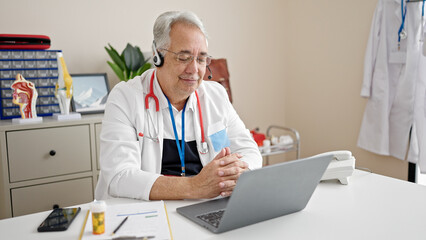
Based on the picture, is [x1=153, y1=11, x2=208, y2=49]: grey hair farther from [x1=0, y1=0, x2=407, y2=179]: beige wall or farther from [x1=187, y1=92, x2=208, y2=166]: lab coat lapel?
[x1=0, y1=0, x2=407, y2=179]: beige wall

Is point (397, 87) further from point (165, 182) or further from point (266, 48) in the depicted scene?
point (165, 182)

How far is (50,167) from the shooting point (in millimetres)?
2418

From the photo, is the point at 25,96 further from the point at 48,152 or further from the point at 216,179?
the point at 216,179

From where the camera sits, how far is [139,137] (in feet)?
5.71

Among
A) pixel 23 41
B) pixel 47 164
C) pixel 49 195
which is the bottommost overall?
pixel 49 195

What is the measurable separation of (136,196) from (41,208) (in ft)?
4.11

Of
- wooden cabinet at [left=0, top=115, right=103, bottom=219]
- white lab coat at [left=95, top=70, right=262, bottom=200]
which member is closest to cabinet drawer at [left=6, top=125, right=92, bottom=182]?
wooden cabinet at [left=0, top=115, right=103, bottom=219]

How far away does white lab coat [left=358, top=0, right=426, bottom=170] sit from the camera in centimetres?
291

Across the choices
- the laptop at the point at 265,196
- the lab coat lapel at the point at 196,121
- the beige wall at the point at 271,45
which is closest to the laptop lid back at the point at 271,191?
the laptop at the point at 265,196

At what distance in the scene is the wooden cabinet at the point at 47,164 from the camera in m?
2.29

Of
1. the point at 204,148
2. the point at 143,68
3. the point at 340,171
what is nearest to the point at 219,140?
the point at 204,148

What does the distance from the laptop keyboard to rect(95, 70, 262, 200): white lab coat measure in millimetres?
272

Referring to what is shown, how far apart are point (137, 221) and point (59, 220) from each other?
0.24 meters

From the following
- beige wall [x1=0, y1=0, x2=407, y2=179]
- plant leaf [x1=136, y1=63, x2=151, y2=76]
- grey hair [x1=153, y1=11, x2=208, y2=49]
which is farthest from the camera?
beige wall [x1=0, y1=0, x2=407, y2=179]
